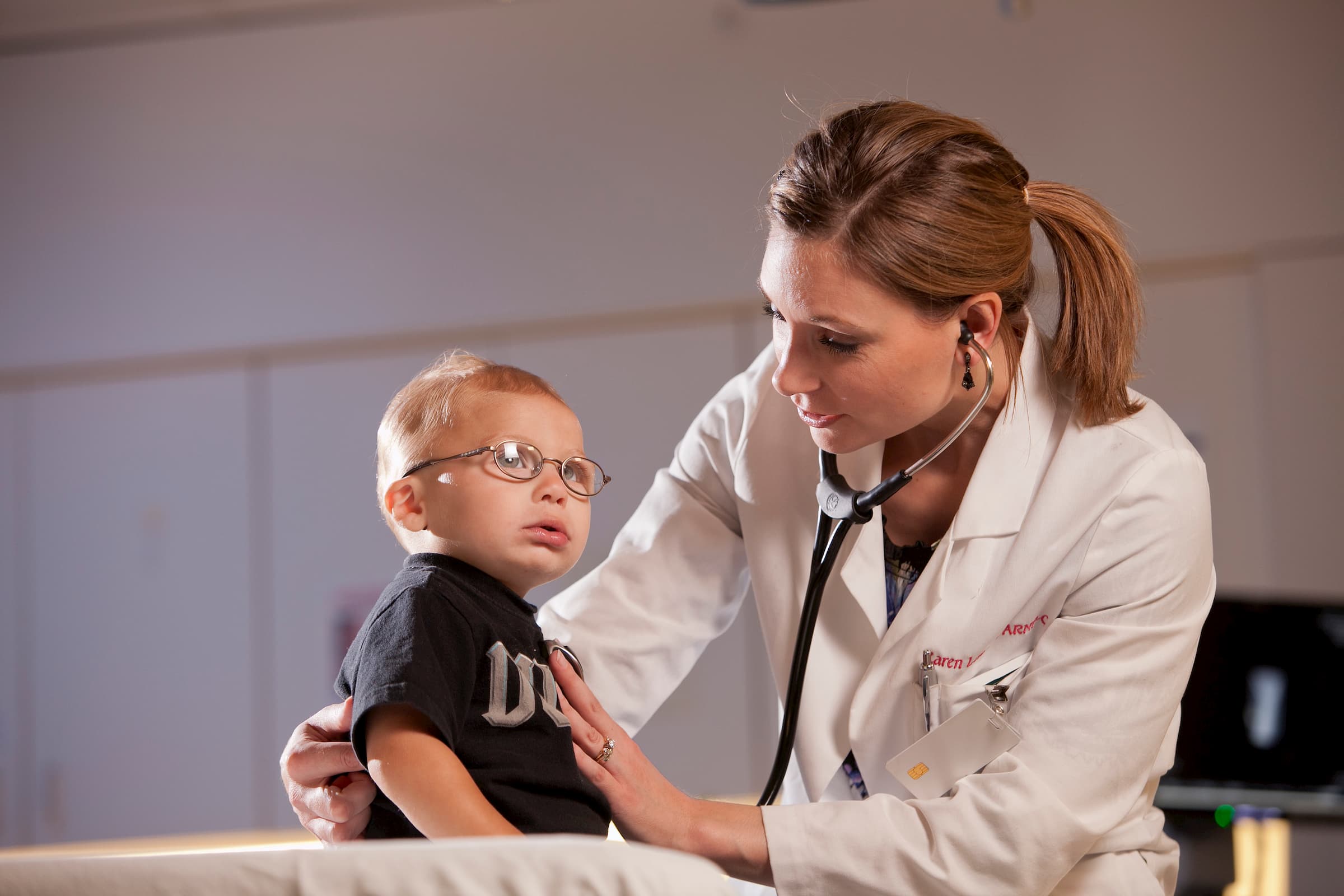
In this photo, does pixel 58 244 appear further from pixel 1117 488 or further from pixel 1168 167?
pixel 1117 488

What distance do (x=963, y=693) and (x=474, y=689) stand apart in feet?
1.87

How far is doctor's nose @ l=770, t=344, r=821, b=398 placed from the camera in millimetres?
1335

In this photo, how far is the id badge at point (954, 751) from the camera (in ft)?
4.26

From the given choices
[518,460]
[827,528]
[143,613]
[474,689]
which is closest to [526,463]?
[518,460]

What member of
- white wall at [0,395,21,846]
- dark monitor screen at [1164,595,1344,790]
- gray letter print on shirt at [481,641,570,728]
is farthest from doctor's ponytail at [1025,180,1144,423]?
white wall at [0,395,21,846]

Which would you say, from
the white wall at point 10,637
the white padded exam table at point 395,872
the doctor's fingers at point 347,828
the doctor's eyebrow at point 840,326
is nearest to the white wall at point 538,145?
the white wall at point 10,637

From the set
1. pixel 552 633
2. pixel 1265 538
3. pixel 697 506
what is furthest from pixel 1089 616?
pixel 1265 538

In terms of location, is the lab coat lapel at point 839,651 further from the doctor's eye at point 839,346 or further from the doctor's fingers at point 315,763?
the doctor's fingers at point 315,763

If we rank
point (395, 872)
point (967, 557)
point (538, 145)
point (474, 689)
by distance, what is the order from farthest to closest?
1. point (538, 145)
2. point (967, 557)
3. point (474, 689)
4. point (395, 872)

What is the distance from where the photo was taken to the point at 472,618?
3.59ft

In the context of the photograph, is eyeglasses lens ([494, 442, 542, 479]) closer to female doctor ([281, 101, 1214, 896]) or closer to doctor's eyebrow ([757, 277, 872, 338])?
female doctor ([281, 101, 1214, 896])

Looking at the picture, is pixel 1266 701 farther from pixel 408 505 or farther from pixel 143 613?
pixel 143 613

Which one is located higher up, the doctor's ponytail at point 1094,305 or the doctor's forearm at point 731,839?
the doctor's ponytail at point 1094,305

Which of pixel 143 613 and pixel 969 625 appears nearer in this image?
pixel 969 625
